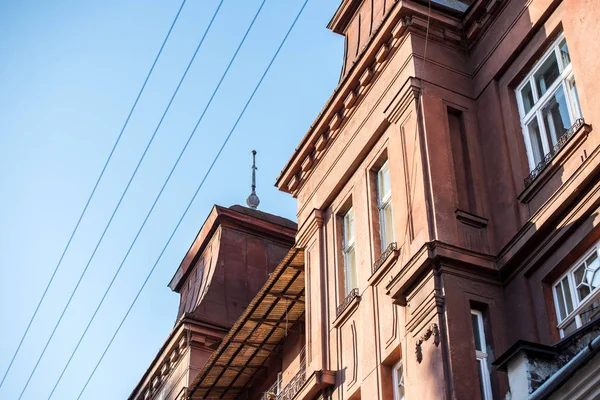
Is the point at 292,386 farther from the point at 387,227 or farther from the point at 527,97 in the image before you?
the point at 527,97

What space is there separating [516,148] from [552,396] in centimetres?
579

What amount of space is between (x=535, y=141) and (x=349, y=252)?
4596 mm

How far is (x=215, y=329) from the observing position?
28766mm

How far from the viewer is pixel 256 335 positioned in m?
25.3

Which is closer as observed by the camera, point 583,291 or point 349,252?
point 583,291

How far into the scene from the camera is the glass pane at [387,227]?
19.1m

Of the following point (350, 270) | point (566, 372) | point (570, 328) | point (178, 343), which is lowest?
point (566, 372)

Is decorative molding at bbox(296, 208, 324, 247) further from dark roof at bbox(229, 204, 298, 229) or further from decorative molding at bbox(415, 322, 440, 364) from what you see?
dark roof at bbox(229, 204, 298, 229)

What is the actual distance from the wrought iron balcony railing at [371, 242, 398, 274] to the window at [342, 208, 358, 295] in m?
1.05

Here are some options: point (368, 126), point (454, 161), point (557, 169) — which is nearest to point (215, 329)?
point (368, 126)

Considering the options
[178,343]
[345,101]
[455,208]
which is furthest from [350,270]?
[178,343]

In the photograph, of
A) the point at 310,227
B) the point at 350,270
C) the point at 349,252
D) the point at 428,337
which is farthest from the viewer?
the point at 310,227

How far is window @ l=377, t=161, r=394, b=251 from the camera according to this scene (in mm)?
19141

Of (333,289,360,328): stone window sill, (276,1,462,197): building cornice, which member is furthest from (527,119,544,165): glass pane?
(333,289,360,328): stone window sill
